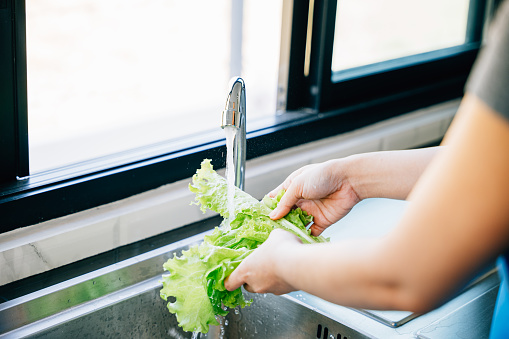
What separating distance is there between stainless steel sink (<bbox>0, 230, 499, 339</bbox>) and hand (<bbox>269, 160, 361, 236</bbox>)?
0.18 meters

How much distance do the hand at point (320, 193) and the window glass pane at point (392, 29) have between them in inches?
31.2

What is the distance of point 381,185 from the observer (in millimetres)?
1119

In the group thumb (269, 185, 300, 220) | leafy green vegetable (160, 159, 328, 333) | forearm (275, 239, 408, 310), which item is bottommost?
leafy green vegetable (160, 159, 328, 333)

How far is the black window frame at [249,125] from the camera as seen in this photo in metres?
1.15

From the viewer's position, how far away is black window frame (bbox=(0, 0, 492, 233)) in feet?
3.78

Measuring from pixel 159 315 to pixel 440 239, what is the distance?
0.77 m

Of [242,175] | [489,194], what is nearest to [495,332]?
[489,194]

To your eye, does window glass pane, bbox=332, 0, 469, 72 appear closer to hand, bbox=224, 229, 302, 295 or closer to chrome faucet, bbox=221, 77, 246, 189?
chrome faucet, bbox=221, 77, 246, 189

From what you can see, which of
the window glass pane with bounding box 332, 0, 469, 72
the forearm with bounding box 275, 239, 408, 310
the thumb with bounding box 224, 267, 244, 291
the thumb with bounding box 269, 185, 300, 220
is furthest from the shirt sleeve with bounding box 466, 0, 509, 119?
the window glass pane with bounding box 332, 0, 469, 72

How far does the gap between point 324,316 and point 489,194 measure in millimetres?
651

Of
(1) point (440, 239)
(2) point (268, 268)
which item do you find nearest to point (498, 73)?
(1) point (440, 239)

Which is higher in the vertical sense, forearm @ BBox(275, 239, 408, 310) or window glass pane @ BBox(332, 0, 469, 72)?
window glass pane @ BBox(332, 0, 469, 72)

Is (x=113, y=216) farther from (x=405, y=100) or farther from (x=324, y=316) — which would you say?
(x=405, y=100)

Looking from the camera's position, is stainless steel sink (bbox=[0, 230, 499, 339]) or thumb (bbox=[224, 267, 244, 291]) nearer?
thumb (bbox=[224, 267, 244, 291])
